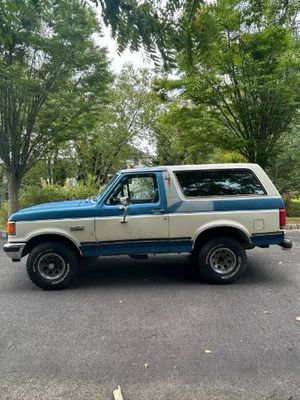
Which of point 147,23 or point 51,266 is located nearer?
point 147,23

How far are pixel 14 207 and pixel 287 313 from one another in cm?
922

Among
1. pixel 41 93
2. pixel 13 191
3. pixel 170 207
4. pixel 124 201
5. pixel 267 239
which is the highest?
pixel 41 93

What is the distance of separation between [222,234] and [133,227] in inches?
52.6

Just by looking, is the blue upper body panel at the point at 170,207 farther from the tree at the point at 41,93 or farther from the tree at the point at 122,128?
the tree at the point at 122,128

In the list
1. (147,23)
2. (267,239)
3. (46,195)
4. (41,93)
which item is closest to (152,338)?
(267,239)

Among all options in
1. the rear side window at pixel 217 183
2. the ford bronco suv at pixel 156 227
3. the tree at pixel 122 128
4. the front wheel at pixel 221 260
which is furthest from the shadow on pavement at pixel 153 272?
the tree at pixel 122 128

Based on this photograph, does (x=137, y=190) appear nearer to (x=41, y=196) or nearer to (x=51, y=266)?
(x=51, y=266)

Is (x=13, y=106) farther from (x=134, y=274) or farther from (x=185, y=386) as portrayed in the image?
(x=185, y=386)

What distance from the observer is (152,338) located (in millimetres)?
3293

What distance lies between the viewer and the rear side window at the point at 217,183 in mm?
5070

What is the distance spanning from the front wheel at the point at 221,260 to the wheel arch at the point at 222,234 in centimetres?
13

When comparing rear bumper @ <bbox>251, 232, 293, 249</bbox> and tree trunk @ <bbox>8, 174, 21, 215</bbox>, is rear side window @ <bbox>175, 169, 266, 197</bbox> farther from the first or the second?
tree trunk @ <bbox>8, 174, 21, 215</bbox>

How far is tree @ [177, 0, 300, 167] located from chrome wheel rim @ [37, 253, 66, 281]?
6.75 meters

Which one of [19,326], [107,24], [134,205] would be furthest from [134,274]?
[107,24]
